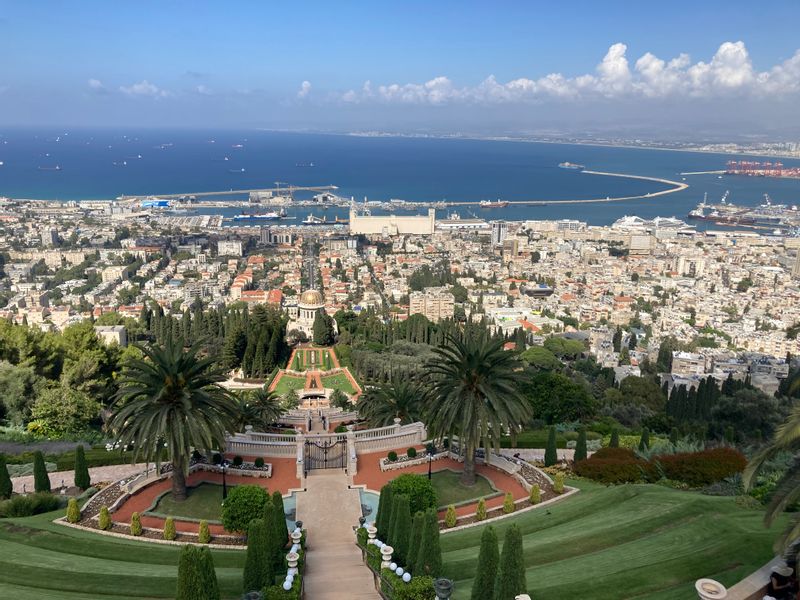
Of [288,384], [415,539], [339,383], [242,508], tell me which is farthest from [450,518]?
[288,384]

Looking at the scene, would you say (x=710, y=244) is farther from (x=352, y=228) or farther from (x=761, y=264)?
(x=352, y=228)

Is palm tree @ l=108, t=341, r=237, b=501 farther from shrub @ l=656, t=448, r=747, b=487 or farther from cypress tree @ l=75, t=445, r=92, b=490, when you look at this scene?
shrub @ l=656, t=448, r=747, b=487

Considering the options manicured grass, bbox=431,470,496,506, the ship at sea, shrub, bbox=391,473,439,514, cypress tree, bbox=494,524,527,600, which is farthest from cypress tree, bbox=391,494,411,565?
the ship at sea

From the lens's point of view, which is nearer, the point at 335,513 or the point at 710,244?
the point at 335,513

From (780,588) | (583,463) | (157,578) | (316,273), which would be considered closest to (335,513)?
(157,578)

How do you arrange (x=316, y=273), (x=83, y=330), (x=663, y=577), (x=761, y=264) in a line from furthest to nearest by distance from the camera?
(x=761, y=264), (x=316, y=273), (x=83, y=330), (x=663, y=577)

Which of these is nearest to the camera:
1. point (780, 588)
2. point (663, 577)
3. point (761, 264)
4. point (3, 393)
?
point (780, 588)
